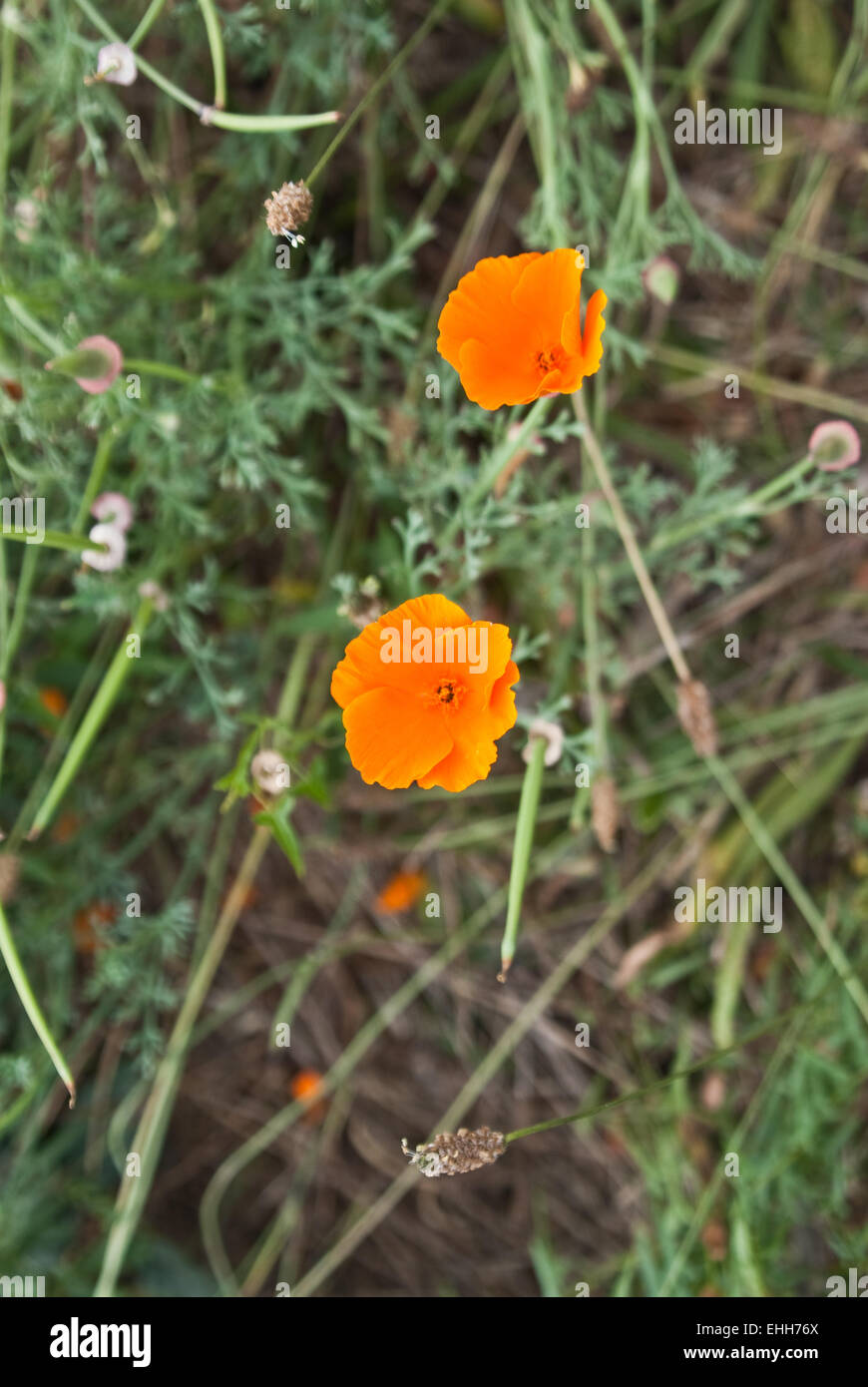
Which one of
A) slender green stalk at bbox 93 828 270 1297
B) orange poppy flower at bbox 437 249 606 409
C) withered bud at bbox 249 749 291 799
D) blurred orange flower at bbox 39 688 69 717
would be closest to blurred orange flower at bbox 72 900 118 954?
slender green stalk at bbox 93 828 270 1297

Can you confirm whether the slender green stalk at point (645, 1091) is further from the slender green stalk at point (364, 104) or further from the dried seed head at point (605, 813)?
the slender green stalk at point (364, 104)

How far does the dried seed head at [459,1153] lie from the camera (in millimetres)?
1280

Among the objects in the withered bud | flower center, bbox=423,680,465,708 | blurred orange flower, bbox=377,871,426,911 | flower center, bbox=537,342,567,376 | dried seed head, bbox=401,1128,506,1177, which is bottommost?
dried seed head, bbox=401,1128,506,1177

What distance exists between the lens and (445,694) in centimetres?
147

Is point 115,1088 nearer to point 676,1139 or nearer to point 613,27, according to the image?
point 676,1139

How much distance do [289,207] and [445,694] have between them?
0.63m

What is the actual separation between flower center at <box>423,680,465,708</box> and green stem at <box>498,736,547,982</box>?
5.1 inches

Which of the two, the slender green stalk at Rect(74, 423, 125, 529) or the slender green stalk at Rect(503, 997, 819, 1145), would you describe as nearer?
the slender green stalk at Rect(503, 997, 819, 1145)

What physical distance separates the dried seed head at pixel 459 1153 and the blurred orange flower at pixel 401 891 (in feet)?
3.74

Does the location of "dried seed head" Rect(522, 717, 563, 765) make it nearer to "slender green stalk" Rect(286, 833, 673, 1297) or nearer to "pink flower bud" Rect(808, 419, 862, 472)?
"pink flower bud" Rect(808, 419, 862, 472)

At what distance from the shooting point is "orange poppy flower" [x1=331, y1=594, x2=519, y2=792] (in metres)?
1.37

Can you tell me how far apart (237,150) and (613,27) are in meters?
0.81

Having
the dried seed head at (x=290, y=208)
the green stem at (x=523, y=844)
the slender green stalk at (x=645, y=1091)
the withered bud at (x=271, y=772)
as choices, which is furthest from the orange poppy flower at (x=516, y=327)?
the slender green stalk at (x=645, y=1091)
